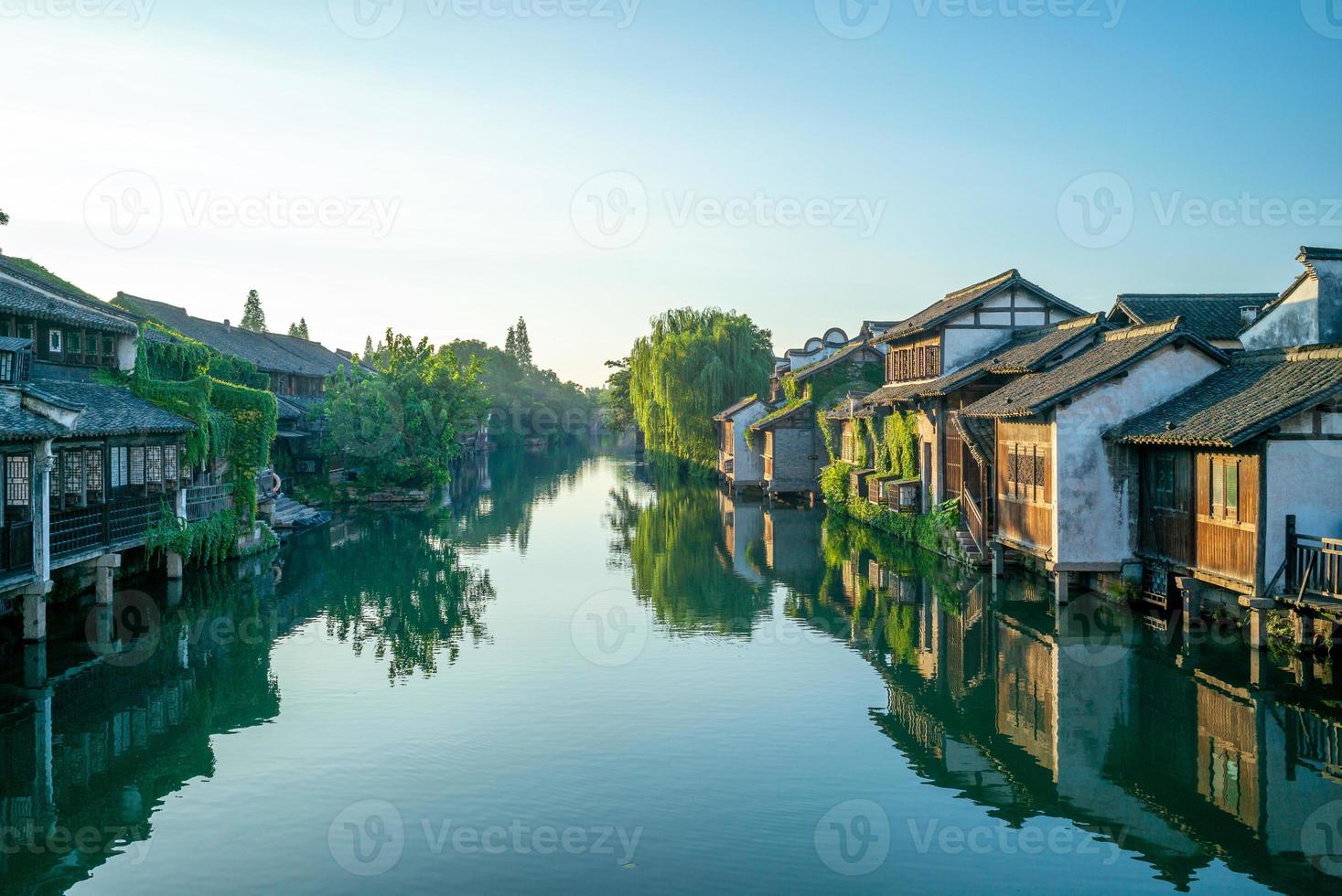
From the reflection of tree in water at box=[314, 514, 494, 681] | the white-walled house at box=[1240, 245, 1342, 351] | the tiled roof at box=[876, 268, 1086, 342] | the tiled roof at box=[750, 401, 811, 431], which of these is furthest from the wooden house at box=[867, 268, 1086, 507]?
the reflection of tree in water at box=[314, 514, 494, 681]

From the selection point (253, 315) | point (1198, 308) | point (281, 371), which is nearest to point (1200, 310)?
point (1198, 308)

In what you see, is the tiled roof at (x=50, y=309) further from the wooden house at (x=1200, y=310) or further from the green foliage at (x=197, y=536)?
the wooden house at (x=1200, y=310)

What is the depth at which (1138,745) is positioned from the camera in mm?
14875

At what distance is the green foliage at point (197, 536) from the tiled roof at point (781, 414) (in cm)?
2575

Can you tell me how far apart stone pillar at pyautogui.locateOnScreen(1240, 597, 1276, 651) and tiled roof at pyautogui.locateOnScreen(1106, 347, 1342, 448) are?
104 inches

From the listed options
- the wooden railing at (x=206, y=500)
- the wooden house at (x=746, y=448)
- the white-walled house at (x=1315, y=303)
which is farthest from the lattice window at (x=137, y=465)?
the wooden house at (x=746, y=448)

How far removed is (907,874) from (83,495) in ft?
64.8

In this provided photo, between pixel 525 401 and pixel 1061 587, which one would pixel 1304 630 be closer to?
pixel 1061 587

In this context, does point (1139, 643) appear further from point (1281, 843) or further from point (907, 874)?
point (907, 874)

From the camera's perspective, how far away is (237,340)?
5978cm

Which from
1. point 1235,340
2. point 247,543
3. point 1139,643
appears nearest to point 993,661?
point 1139,643

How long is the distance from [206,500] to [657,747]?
777 inches

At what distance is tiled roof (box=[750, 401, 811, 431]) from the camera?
49.4 meters

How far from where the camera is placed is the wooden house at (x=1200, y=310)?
32.1m
